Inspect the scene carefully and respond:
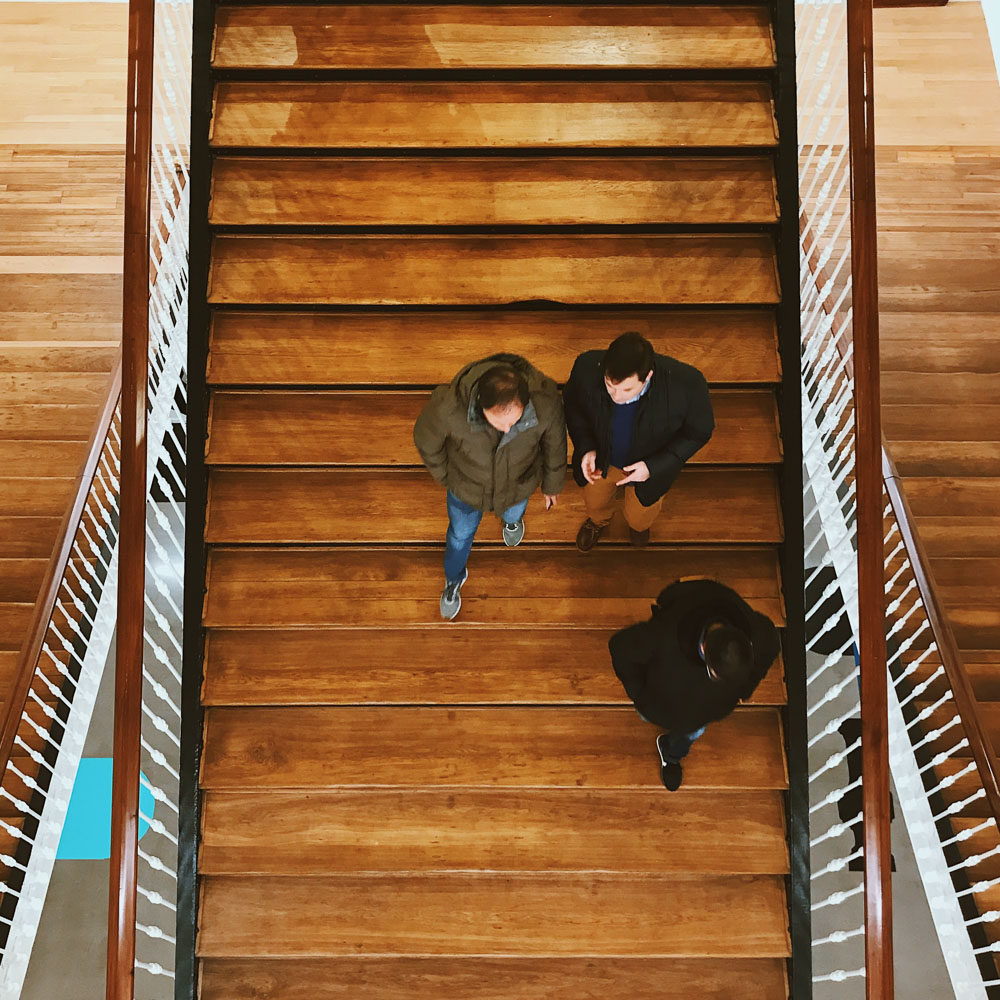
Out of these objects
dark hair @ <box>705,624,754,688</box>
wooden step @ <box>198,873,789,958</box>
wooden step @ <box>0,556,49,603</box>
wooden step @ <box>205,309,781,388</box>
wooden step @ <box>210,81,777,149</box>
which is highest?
wooden step @ <box>210,81,777,149</box>

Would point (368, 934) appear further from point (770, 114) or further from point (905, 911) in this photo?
point (770, 114)

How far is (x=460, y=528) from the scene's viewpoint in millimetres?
3186

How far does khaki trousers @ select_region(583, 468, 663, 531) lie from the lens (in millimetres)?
3166

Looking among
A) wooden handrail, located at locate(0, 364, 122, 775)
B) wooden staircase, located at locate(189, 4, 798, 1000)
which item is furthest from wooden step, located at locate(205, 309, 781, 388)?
wooden handrail, located at locate(0, 364, 122, 775)

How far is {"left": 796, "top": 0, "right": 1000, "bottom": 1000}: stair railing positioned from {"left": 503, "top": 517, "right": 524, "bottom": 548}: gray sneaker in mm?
1233

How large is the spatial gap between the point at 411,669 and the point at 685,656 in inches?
52.5

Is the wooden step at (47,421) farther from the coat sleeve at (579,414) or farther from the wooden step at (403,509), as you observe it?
the coat sleeve at (579,414)

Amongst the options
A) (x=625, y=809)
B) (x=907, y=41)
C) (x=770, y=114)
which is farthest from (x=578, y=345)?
(x=907, y=41)

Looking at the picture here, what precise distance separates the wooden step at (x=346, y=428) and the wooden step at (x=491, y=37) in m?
1.51

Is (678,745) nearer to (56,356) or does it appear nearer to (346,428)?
(346,428)

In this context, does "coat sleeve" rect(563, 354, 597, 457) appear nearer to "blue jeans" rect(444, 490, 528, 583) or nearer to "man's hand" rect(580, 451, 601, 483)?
"man's hand" rect(580, 451, 601, 483)

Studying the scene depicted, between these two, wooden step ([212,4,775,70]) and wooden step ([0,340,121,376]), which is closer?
wooden step ([212,4,775,70])

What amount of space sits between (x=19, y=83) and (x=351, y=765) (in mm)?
6072

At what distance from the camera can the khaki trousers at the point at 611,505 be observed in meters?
3.17
